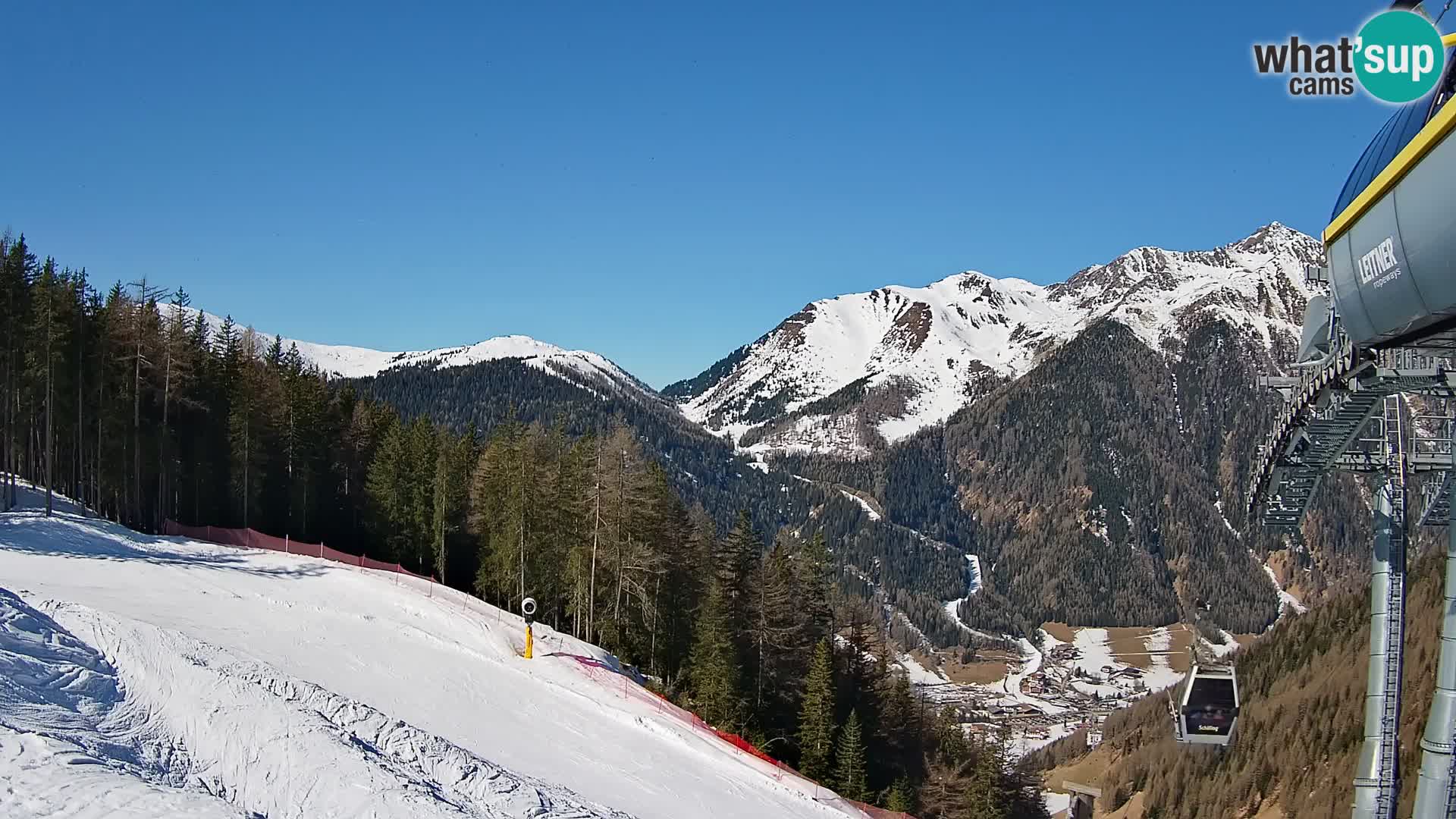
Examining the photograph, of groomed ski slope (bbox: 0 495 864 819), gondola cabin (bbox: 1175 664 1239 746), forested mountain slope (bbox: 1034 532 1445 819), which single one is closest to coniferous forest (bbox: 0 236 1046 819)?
groomed ski slope (bbox: 0 495 864 819)

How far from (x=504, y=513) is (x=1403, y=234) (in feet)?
124

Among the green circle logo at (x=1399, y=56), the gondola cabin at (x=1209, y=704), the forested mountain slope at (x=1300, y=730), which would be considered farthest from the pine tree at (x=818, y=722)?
the green circle logo at (x=1399, y=56)

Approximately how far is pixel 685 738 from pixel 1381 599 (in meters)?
16.1

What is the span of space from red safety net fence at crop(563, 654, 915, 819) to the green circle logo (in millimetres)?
20615

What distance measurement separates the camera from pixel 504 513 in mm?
42875

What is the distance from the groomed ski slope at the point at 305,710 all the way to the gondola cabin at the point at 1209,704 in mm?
8651

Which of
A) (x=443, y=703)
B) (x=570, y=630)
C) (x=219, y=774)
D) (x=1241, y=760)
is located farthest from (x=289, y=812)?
(x=1241, y=760)

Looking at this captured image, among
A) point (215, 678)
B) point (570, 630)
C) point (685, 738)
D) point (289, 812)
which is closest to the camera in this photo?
point (289, 812)

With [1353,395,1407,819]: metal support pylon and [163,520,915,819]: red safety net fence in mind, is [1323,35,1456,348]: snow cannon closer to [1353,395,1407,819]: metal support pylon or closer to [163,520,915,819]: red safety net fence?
[1353,395,1407,819]: metal support pylon

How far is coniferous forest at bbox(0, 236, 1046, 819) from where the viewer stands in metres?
38.5

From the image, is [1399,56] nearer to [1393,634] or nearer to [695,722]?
[1393,634]

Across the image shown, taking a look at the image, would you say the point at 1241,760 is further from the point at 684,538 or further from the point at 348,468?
the point at 348,468

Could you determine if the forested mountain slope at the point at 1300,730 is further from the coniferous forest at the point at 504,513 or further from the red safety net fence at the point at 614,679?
the red safety net fence at the point at 614,679

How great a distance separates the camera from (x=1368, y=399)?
50.6ft
